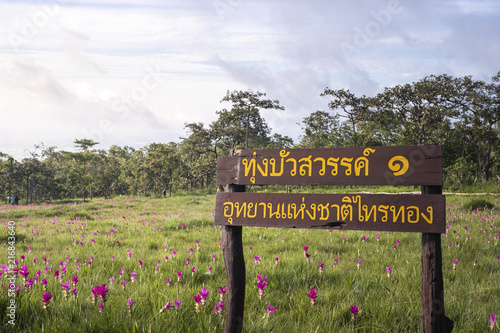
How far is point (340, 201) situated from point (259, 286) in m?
1.35

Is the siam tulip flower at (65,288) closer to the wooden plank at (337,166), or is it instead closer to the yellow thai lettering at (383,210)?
the wooden plank at (337,166)

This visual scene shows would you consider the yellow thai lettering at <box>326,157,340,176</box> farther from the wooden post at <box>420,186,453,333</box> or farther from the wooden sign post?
the wooden post at <box>420,186,453,333</box>

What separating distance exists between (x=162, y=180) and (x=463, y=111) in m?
35.3

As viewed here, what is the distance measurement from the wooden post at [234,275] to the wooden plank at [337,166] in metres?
0.23

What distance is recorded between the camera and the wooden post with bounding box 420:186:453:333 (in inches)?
104

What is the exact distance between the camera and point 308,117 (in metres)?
42.1

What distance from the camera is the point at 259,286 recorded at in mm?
3404

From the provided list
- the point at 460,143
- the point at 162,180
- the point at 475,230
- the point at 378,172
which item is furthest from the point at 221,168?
the point at 162,180

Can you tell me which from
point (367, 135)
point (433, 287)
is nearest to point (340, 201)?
point (433, 287)

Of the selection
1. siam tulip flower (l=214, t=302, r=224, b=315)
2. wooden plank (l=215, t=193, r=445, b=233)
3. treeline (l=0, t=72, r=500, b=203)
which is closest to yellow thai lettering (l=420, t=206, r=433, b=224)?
wooden plank (l=215, t=193, r=445, b=233)

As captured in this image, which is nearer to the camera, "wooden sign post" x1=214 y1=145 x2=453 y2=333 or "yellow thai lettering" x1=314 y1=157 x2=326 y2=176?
"wooden sign post" x1=214 y1=145 x2=453 y2=333

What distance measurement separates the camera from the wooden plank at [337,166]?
267cm

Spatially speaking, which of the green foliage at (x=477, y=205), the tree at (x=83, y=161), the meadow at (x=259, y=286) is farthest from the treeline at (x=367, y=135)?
the meadow at (x=259, y=286)

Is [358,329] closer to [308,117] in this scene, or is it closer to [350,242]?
A: [350,242]
